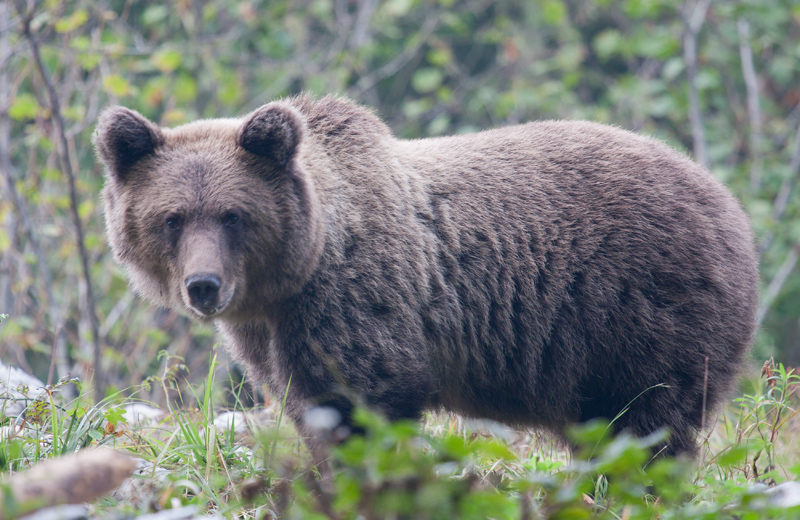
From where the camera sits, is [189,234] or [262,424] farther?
[262,424]

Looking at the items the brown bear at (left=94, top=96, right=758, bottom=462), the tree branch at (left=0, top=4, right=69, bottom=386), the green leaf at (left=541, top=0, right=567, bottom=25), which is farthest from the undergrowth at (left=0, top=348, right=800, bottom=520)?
the green leaf at (left=541, top=0, right=567, bottom=25)

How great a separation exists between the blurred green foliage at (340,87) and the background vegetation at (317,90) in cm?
4

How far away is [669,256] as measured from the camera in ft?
15.2

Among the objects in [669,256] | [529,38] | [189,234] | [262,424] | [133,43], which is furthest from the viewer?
[529,38]

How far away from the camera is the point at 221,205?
419 cm

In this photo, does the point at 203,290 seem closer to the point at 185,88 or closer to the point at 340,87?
the point at 185,88

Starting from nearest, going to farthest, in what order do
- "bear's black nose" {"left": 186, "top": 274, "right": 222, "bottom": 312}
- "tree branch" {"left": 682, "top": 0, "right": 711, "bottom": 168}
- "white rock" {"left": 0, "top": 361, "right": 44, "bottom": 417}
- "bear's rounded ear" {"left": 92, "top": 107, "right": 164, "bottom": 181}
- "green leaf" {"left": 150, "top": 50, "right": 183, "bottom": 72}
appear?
"bear's black nose" {"left": 186, "top": 274, "right": 222, "bottom": 312}, "bear's rounded ear" {"left": 92, "top": 107, "right": 164, "bottom": 181}, "white rock" {"left": 0, "top": 361, "right": 44, "bottom": 417}, "green leaf" {"left": 150, "top": 50, "right": 183, "bottom": 72}, "tree branch" {"left": 682, "top": 0, "right": 711, "bottom": 168}

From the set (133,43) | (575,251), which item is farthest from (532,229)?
(133,43)

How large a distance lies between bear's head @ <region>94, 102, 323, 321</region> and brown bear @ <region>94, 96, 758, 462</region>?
0.04ft

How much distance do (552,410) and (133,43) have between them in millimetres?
9282

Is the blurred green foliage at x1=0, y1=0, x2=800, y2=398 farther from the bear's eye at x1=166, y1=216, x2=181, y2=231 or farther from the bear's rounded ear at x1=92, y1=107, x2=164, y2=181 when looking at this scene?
the bear's eye at x1=166, y1=216, x2=181, y2=231

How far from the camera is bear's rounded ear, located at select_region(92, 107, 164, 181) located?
4309 mm

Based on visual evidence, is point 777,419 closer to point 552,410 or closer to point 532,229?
point 552,410

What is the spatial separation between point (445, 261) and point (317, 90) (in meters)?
6.93
